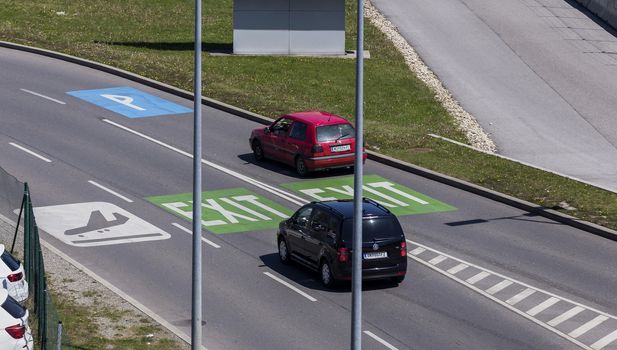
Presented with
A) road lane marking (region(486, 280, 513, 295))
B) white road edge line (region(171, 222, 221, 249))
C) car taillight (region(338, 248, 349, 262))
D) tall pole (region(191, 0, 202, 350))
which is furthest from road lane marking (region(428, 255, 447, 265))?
tall pole (region(191, 0, 202, 350))

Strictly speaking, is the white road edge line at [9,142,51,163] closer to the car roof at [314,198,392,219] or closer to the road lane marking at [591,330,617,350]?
the car roof at [314,198,392,219]

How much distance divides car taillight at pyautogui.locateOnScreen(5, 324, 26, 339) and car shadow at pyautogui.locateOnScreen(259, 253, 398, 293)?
7.81 metres

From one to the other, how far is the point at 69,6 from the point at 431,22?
17445mm

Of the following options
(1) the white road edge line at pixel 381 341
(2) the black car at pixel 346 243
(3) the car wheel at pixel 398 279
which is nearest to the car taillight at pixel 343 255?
(2) the black car at pixel 346 243

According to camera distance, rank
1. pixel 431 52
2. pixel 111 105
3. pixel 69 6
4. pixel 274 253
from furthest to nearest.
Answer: pixel 69 6 → pixel 431 52 → pixel 111 105 → pixel 274 253

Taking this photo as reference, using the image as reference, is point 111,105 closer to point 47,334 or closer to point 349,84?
point 349,84

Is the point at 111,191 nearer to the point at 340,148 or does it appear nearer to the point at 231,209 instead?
the point at 231,209

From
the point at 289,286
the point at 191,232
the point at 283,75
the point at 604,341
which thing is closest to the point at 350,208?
the point at 289,286

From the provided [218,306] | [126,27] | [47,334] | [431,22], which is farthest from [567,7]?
[47,334]

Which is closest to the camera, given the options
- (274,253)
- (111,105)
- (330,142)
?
(274,253)

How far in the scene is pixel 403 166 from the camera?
33.0 m

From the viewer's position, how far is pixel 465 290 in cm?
2317

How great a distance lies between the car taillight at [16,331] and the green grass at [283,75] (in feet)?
51.2

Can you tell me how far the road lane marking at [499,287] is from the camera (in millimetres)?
23062
